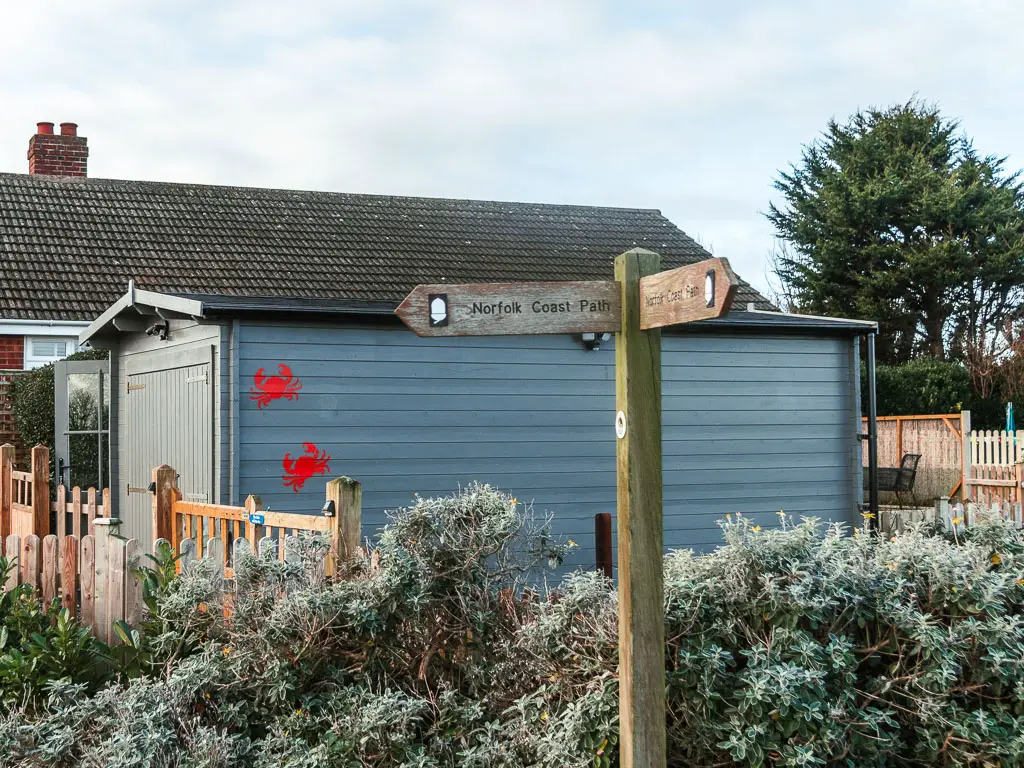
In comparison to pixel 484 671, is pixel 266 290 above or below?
above

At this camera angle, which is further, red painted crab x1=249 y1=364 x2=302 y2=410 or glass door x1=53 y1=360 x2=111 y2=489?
glass door x1=53 y1=360 x2=111 y2=489

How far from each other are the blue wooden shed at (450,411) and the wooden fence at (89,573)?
6.24ft

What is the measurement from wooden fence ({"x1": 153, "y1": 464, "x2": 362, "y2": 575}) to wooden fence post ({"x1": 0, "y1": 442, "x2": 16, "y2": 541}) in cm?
344

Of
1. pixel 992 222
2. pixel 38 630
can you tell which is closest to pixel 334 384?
pixel 38 630

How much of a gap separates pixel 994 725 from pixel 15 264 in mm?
16514

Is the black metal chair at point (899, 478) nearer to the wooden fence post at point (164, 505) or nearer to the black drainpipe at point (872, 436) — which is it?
the black drainpipe at point (872, 436)

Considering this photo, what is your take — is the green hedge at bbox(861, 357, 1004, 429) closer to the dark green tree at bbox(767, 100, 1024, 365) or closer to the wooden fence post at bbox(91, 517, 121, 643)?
the dark green tree at bbox(767, 100, 1024, 365)

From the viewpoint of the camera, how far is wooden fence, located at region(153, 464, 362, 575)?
18.6 ft

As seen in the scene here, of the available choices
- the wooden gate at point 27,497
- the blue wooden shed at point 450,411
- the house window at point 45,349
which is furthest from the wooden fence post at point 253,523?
the house window at point 45,349

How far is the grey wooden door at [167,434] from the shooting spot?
9492mm

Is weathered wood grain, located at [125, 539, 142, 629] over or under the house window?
under

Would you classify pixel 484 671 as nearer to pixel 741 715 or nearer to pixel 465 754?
pixel 465 754

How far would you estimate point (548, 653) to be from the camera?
4523mm

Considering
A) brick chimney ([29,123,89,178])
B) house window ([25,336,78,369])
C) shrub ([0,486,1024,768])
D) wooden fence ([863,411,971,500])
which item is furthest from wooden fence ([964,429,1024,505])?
brick chimney ([29,123,89,178])
